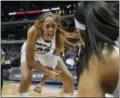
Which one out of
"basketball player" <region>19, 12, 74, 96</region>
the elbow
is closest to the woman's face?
"basketball player" <region>19, 12, 74, 96</region>

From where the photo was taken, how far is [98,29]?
55 cm

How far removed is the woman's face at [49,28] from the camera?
72.2 inches

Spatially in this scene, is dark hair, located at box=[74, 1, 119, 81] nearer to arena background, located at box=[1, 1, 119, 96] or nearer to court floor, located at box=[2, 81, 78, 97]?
arena background, located at box=[1, 1, 119, 96]

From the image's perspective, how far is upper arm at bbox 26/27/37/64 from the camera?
6.13 ft

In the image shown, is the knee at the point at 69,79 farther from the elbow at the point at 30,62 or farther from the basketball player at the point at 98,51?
the basketball player at the point at 98,51

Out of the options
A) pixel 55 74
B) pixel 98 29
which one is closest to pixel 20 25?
pixel 55 74

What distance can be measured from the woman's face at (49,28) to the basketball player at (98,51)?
124 centimetres

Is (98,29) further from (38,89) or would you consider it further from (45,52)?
(38,89)

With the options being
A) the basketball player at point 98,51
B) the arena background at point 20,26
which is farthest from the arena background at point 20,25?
the basketball player at point 98,51

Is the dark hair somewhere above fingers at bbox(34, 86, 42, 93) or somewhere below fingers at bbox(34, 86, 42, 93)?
above

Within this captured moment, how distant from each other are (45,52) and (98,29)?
134 cm

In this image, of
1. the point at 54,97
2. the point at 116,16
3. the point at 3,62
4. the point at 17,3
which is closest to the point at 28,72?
the point at 3,62

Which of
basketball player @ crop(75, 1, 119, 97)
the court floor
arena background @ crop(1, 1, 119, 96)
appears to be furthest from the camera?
the court floor

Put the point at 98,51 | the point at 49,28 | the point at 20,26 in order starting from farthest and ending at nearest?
the point at 20,26
the point at 49,28
the point at 98,51
